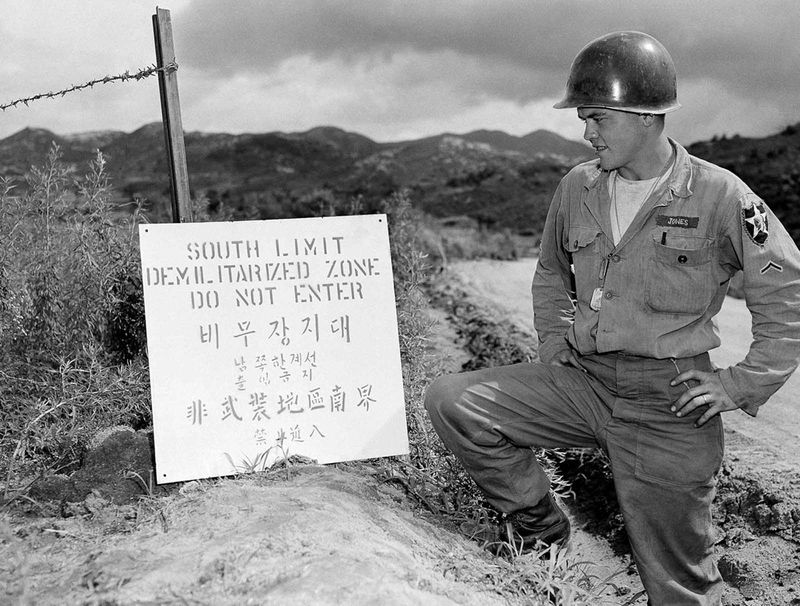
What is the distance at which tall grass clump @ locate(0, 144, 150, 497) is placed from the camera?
3.69 m

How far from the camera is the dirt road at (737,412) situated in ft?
14.8

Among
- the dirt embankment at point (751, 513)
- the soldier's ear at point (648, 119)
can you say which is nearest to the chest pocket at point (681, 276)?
the soldier's ear at point (648, 119)

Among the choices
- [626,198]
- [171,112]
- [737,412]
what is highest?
[171,112]

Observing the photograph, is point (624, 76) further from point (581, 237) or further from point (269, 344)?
point (269, 344)

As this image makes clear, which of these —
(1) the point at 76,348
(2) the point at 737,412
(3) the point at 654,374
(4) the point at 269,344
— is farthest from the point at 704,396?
(1) the point at 76,348

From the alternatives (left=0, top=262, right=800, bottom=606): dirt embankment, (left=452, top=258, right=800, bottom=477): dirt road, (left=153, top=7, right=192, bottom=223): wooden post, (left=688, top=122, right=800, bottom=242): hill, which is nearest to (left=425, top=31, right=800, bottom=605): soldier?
(left=0, top=262, right=800, bottom=606): dirt embankment

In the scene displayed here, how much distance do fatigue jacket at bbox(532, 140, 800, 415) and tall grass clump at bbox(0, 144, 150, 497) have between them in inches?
82.3

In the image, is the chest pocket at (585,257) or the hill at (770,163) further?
the hill at (770,163)

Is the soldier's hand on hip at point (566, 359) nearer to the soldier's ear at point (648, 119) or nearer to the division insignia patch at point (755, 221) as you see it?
the division insignia patch at point (755, 221)

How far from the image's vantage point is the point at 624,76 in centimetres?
307

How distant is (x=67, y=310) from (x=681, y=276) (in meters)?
2.81

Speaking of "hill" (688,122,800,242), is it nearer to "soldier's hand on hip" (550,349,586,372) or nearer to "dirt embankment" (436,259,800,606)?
"dirt embankment" (436,259,800,606)

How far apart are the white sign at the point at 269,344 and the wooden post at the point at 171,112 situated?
0.60m

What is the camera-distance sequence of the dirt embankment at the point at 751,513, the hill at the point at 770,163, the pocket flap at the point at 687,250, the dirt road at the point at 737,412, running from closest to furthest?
the pocket flap at the point at 687,250 → the dirt embankment at the point at 751,513 → the dirt road at the point at 737,412 → the hill at the point at 770,163
